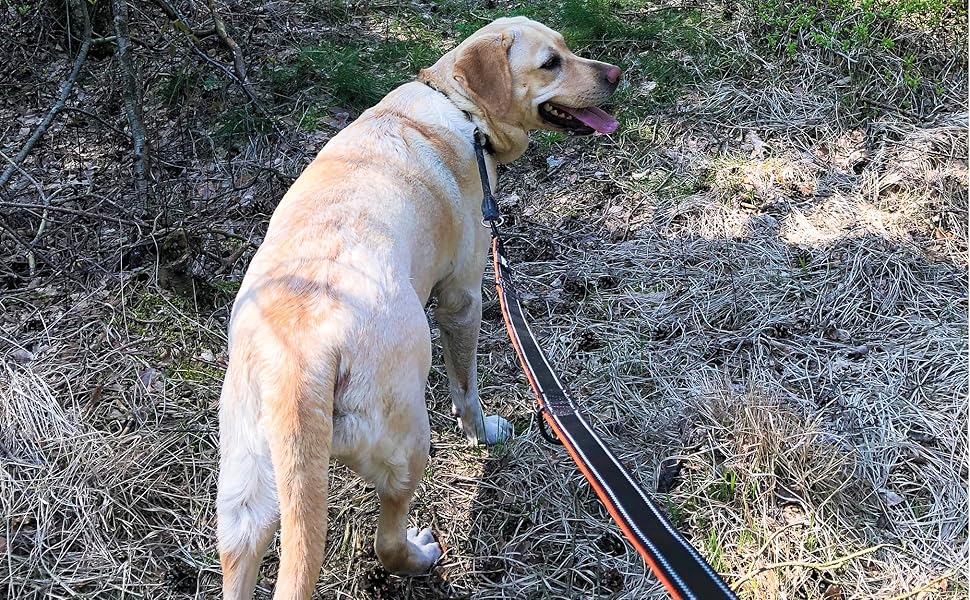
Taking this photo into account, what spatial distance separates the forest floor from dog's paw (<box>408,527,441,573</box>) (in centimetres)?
9

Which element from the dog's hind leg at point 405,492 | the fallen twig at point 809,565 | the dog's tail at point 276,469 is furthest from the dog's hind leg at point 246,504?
the fallen twig at point 809,565

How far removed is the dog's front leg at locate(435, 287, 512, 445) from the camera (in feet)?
10.5

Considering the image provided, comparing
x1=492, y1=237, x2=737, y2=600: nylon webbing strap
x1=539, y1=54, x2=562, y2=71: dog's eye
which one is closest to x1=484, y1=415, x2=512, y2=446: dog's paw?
x1=492, y1=237, x2=737, y2=600: nylon webbing strap

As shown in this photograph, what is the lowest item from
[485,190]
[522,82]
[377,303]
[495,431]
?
[495,431]

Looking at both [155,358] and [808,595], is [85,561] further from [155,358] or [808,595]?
[808,595]

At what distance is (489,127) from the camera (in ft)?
10.6

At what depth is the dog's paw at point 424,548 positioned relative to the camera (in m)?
2.75

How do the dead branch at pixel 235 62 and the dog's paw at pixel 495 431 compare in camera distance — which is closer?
the dog's paw at pixel 495 431

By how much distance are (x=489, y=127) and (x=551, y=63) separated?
0.42m

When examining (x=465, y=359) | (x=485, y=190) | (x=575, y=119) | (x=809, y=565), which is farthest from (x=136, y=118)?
(x=809, y=565)

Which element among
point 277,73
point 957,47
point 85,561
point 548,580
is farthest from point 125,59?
point 957,47

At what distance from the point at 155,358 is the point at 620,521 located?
269cm

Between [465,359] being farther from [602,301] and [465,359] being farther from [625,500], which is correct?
[625,500]

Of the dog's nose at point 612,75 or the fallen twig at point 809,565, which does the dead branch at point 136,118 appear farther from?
the fallen twig at point 809,565
